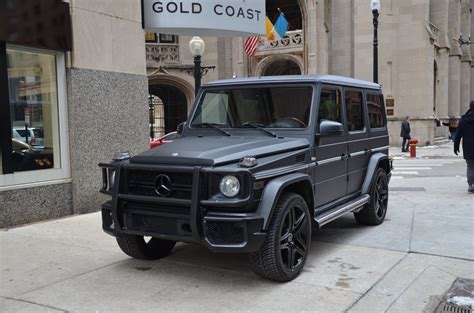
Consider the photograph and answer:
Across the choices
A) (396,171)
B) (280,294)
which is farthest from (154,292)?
(396,171)

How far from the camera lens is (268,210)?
4.50m

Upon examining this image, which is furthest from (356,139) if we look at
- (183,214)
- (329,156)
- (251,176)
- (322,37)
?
(322,37)

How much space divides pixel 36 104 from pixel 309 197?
5056 millimetres

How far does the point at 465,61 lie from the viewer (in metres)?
38.6

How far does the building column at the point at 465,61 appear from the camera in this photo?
127 feet

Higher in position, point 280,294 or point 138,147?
point 138,147

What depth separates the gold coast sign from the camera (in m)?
10.1

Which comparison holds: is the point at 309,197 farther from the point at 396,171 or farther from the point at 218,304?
the point at 396,171

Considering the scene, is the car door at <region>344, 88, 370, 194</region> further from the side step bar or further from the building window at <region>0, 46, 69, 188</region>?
the building window at <region>0, 46, 69, 188</region>

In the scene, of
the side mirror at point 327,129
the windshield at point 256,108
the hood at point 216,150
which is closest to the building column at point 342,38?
the windshield at point 256,108

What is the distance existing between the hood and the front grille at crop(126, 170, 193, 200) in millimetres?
121

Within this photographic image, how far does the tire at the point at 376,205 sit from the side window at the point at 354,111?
2.95ft

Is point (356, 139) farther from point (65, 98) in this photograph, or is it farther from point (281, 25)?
point (281, 25)

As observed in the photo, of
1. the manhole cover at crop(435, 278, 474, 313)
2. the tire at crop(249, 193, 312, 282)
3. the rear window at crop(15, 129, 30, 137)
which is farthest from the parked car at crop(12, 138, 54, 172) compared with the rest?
the manhole cover at crop(435, 278, 474, 313)
